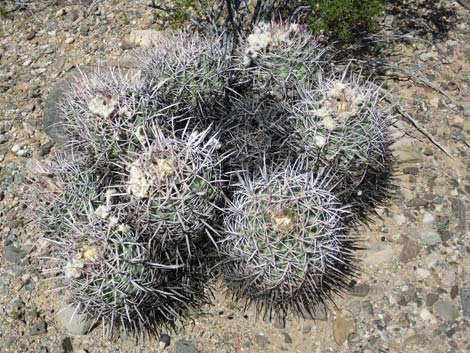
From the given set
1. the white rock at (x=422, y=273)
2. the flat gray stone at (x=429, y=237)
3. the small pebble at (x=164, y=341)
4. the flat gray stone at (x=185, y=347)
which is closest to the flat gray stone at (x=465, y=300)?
the white rock at (x=422, y=273)

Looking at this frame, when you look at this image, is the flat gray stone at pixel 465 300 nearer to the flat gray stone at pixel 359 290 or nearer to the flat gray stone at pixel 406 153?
the flat gray stone at pixel 359 290

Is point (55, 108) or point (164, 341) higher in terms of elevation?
point (55, 108)

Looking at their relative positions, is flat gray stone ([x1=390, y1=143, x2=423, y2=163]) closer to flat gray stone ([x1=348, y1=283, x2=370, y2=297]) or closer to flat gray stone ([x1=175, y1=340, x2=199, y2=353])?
flat gray stone ([x1=348, y1=283, x2=370, y2=297])

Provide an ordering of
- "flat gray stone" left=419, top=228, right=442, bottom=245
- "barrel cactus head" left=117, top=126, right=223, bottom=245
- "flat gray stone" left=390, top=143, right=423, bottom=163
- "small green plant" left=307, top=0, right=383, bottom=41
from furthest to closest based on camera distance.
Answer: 1. "small green plant" left=307, top=0, right=383, bottom=41
2. "flat gray stone" left=390, top=143, right=423, bottom=163
3. "flat gray stone" left=419, top=228, right=442, bottom=245
4. "barrel cactus head" left=117, top=126, right=223, bottom=245

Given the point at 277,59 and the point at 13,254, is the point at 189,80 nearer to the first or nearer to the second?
the point at 277,59

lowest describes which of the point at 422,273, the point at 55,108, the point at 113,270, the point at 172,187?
the point at 422,273

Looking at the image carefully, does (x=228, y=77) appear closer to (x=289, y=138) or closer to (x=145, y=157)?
(x=289, y=138)

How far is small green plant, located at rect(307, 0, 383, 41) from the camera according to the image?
14.0ft

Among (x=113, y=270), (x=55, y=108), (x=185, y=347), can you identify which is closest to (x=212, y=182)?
(x=113, y=270)

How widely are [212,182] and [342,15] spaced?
2.16 metres

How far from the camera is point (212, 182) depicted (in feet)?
9.50

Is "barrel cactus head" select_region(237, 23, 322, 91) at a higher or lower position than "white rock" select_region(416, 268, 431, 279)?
higher

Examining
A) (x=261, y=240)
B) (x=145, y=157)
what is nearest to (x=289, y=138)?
(x=261, y=240)

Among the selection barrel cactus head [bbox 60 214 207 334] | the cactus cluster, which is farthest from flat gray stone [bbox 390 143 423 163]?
barrel cactus head [bbox 60 214 207 334]
